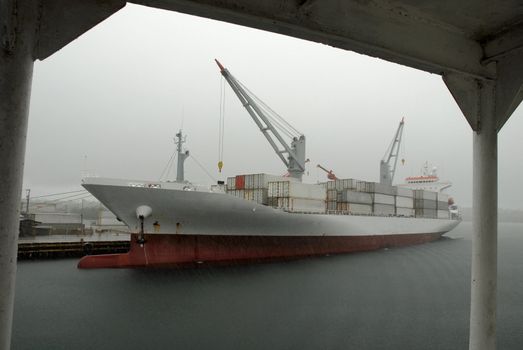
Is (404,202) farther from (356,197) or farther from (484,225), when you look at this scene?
(484,225)

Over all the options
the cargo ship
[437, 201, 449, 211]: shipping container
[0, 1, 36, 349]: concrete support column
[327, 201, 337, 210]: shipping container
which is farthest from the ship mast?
[437, 201, 449, 211]: shipping container

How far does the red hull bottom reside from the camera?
52.3ft

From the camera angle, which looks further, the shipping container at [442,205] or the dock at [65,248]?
the shipping container at [442,205]

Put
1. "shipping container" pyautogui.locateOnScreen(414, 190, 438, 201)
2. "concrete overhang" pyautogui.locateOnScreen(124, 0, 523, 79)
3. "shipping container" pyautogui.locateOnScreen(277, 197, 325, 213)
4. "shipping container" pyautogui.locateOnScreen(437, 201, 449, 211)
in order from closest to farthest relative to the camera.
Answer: "concrete overhang" pyautogui.locateOnScreen(124, 0, 523, 79), "shipping container" pyautogui.locateOnScreen(277, 197, 325, 213), "shipping container" pyautogui.locateOnScreen(414, 190, 438, 201), "shipping container" pyautogui.locateOnScreen(437, 201, 449, 211)

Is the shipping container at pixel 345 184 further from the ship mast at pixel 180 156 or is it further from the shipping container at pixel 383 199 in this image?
the ship mast at pixel 180 156

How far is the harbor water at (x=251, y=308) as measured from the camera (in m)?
8.88

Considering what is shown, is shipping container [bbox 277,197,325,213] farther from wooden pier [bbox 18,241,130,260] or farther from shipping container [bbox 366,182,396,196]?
wooden pier [bbox 18,241,130,260]

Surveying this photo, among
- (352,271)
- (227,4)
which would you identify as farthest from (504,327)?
(227,4)

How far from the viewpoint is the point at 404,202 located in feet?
97.1

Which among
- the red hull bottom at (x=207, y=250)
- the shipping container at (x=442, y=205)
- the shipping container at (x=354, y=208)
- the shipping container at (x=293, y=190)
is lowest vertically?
the red hull bottom at (x=207, y=250)

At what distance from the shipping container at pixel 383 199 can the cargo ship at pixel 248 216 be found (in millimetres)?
79

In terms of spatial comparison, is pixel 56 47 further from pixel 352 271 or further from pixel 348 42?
pixel 352 271

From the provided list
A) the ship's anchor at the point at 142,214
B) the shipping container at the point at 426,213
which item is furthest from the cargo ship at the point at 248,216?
the shipping container at the point at 426,213

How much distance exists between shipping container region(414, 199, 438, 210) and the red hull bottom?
1420 centimetres
